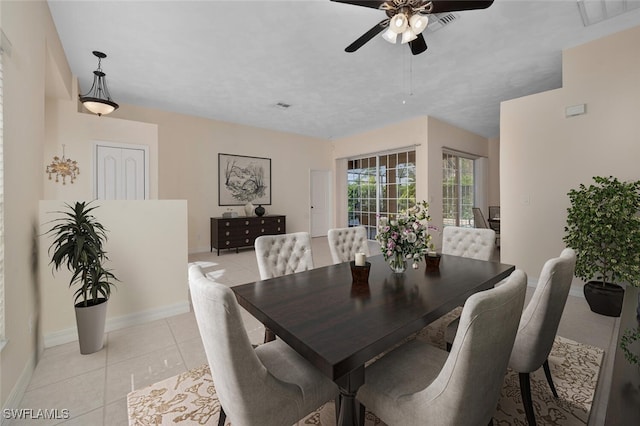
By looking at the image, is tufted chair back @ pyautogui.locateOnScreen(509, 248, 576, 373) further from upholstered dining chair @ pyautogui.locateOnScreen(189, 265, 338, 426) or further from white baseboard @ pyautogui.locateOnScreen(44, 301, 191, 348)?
white baseboard @ pyautogui.locateOnScreen(44, 301, 191, 348)

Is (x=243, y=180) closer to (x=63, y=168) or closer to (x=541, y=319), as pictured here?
(x=63, y=168)

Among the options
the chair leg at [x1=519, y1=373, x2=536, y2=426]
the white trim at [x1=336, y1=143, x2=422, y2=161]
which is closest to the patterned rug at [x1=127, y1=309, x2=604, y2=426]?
the chair leg at [x1=519, y1=373, x2=536, y2=426]

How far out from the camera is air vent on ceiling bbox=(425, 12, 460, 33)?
260 centimetres

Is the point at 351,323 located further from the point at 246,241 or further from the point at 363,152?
the point at 363,152

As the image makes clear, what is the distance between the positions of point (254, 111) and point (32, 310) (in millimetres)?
4444

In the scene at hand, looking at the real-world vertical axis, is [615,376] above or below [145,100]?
below

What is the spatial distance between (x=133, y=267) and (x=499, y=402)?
3.09 m

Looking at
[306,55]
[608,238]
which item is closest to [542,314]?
[608,238]

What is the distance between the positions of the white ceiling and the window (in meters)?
1.54

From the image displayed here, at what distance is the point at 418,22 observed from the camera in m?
1.98

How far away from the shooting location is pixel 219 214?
6.21 metres

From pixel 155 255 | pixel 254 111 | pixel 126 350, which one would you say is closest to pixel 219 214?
pixel 254 111

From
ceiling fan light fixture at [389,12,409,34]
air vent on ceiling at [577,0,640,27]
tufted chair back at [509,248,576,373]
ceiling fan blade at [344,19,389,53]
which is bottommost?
tufted chair back at [509,248,576,373]

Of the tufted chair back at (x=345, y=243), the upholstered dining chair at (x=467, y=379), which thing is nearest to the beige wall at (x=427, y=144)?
the tufted chair back at (x=345, y=243)
